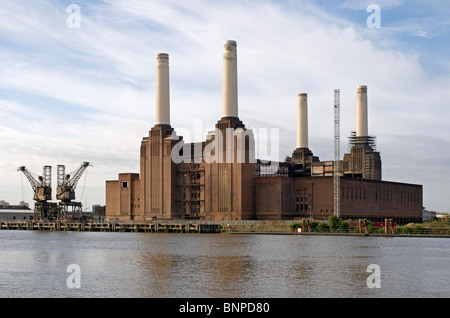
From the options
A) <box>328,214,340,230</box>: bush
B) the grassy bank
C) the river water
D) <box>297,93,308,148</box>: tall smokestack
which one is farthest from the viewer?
<box>297,93,308,148</box>: tall smokestack

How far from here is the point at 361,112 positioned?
155 meters

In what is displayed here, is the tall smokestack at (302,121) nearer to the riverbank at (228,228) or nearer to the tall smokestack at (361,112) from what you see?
the tall smokestack at (361,112)

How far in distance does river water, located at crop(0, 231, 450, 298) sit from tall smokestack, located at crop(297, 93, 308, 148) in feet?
291

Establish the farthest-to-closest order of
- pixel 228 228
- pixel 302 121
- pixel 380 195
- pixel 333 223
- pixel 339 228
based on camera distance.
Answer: pixel 302 121 → pixel 380 195 → pixel 228 228 → pixel 333 223 → pixel 339 228

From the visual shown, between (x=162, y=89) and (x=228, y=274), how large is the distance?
336ft

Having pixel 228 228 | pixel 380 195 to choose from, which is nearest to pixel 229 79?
pixel 228 228

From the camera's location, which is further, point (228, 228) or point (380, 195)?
point (380, 195)

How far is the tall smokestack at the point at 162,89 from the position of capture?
147500 millimetres

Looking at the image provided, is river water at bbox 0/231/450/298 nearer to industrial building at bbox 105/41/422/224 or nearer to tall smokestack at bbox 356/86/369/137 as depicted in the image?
industrial building at bbox 105/41/422/224

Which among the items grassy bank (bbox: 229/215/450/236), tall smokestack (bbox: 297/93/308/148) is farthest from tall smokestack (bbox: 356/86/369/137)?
grassy bank (bbox: 229/215/450/236)

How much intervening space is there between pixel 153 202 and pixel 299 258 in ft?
306

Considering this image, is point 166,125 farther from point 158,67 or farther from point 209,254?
point 209,254

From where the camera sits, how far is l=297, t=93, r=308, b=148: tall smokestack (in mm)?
159500

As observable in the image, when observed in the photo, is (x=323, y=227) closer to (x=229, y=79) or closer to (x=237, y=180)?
(x=237, y=180)
